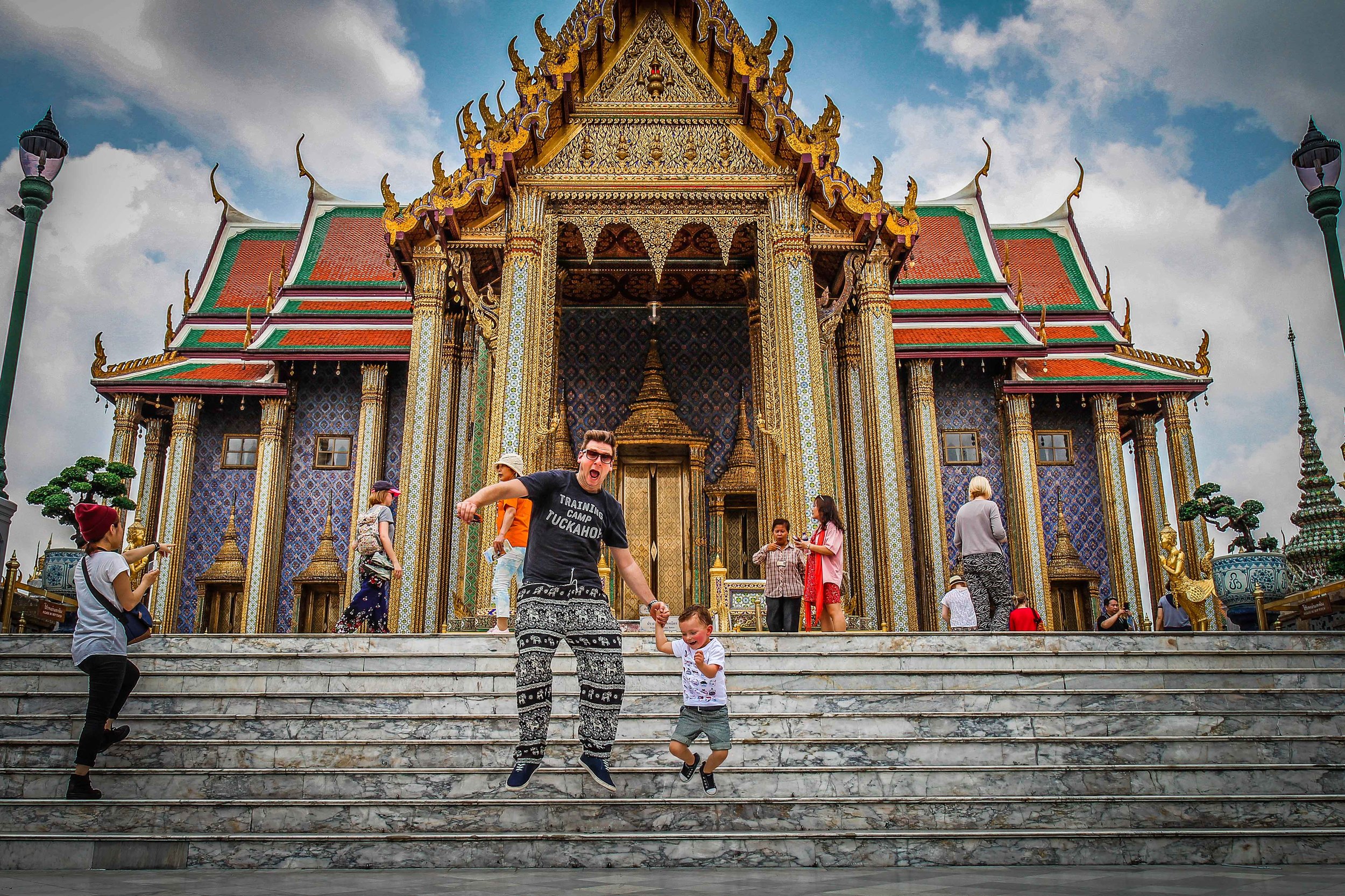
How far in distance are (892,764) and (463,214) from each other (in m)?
8.45

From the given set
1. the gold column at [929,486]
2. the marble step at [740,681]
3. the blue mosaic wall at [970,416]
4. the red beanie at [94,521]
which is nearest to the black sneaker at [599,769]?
the marble step at [740,681]

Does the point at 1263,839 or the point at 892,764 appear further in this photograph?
the point at 892,764

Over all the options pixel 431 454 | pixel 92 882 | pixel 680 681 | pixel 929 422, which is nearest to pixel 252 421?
pixel 431 454

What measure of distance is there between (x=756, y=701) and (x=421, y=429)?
23.3ft

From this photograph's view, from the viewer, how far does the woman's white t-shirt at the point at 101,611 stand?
5133 millimetres

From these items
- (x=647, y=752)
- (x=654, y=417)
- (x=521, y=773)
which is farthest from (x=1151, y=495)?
(x=521, y=773)

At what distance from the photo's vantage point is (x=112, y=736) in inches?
198

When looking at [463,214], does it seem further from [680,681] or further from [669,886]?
[669,886]

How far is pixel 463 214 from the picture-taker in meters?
11.7

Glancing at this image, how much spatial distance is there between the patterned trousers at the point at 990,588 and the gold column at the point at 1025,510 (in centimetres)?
866

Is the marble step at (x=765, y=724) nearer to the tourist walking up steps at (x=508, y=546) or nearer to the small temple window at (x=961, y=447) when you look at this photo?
the tourist walking up steps at (x=508, y=546)

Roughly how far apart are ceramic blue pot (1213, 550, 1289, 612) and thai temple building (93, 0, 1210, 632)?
10.2ft

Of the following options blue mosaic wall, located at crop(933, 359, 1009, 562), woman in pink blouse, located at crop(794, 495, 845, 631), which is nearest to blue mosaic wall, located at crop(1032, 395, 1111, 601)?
blue mosaic wall, located at crop(933, 359, 1009, 562)

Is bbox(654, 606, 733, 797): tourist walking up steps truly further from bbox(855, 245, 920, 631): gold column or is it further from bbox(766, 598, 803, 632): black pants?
bbox(855, 245, 920, 631): gold column
